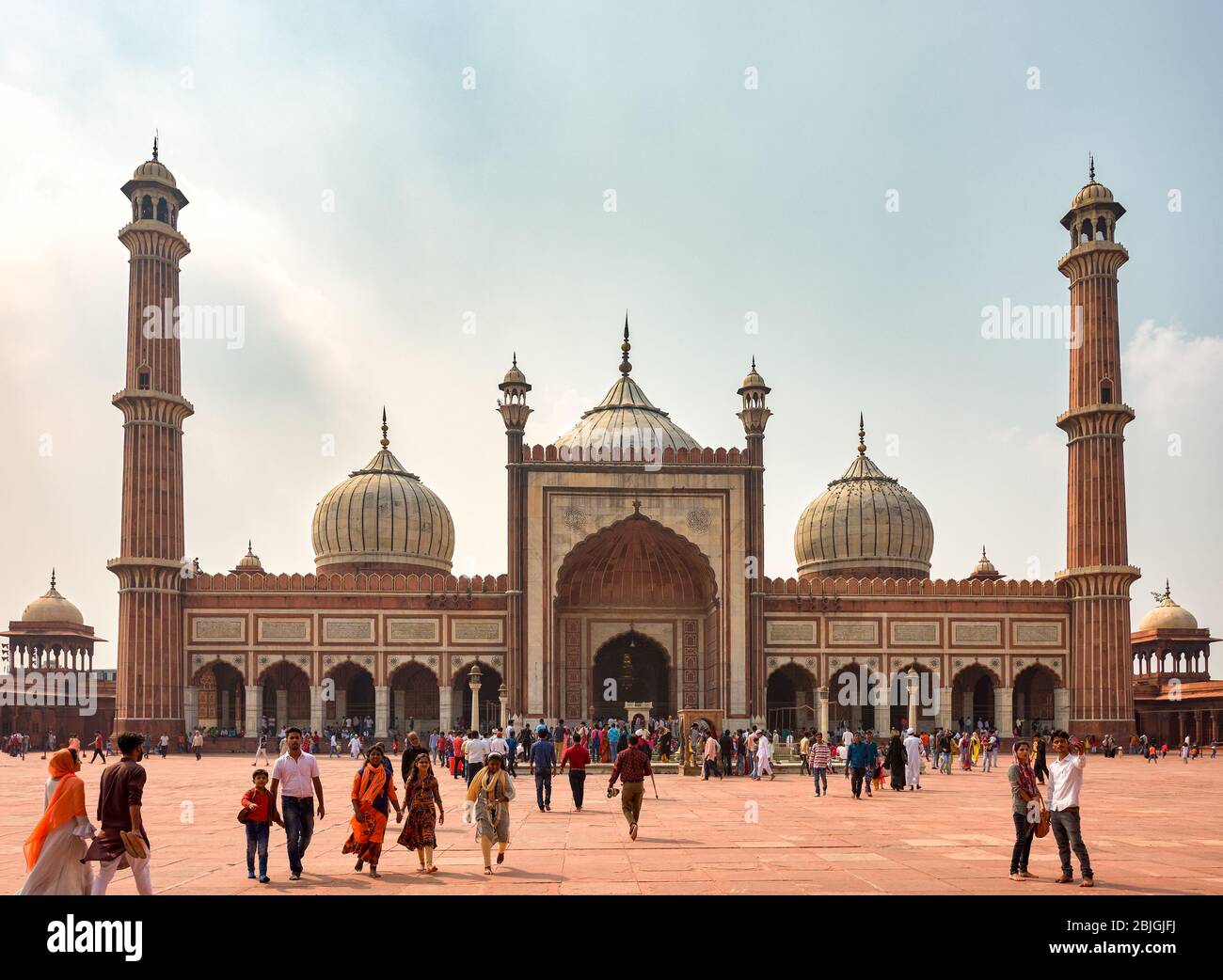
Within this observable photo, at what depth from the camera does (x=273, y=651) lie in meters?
41.8

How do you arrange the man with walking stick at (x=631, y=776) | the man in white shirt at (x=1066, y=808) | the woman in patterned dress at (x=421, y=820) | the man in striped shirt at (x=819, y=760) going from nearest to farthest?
the man in white shirt at (x=1066, y=808) < the woman in patterned dress at (x=421, y=820) < the man with walking stick at (x=631, y=776) < the man in striped shirt at (x=819, y=760)

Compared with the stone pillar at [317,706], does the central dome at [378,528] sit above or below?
above

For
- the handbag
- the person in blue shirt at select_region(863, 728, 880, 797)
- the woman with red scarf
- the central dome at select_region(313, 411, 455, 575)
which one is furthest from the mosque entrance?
the handbag

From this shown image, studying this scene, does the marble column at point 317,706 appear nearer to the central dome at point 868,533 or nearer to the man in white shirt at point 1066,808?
the central dome at point 868,533

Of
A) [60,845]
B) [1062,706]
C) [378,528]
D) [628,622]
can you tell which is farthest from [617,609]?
[60,845]

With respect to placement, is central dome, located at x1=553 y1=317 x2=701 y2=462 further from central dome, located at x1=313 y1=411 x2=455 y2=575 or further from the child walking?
the child walking

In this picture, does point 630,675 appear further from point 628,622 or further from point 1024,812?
point 1024,812

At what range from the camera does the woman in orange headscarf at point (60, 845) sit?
26.0 ft

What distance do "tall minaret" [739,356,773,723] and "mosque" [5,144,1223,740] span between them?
90mm

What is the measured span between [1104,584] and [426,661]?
2238cm

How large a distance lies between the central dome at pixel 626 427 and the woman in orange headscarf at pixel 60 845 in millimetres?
37526

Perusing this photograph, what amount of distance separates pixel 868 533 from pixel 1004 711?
11417mm

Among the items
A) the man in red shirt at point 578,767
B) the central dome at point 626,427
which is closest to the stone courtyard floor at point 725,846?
the man in red shirt at point 578,767
